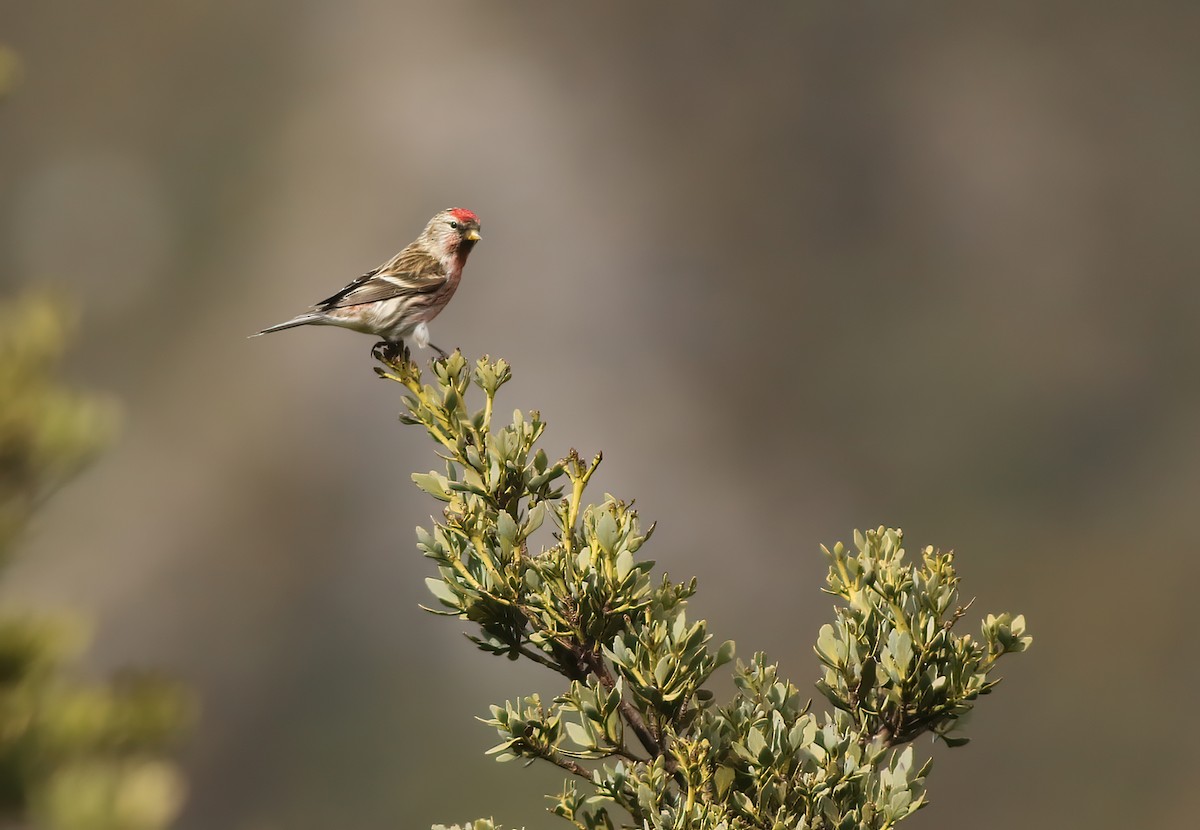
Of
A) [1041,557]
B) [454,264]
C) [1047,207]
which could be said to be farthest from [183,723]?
[1047,207]

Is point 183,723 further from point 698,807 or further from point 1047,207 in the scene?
point 1047,207

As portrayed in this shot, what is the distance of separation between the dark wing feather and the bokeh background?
12720 millimetres

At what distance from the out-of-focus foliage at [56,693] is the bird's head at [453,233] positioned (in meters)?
4.92

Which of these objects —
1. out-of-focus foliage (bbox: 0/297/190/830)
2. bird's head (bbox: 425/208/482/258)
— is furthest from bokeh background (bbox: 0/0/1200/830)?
out-of-focus foliage (bbox: 0/297/190/830)

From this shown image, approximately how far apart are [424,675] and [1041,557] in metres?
13.2

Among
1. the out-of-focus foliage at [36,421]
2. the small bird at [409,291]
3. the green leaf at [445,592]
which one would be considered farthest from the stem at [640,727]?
the small bird at [409,291]

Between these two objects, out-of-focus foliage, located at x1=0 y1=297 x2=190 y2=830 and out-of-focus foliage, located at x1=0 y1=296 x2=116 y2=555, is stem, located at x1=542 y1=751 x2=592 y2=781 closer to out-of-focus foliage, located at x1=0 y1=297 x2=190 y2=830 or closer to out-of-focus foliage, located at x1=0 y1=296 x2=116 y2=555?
out-of-focus foliage, located at x1=0 y1=297 x2=190 y2=830

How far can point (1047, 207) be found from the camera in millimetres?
33969

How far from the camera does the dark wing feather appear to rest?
7781 mm

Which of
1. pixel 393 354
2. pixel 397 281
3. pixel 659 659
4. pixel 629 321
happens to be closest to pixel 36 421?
pixel 393 354

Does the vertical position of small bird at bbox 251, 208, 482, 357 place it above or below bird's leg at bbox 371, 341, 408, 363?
above

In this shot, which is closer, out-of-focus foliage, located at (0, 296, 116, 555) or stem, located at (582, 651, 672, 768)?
out-of-focus foliage, located at (0, 296, 116, 555)

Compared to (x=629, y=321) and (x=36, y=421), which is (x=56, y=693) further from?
(x=629, y=321)

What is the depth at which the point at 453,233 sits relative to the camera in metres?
8.28
